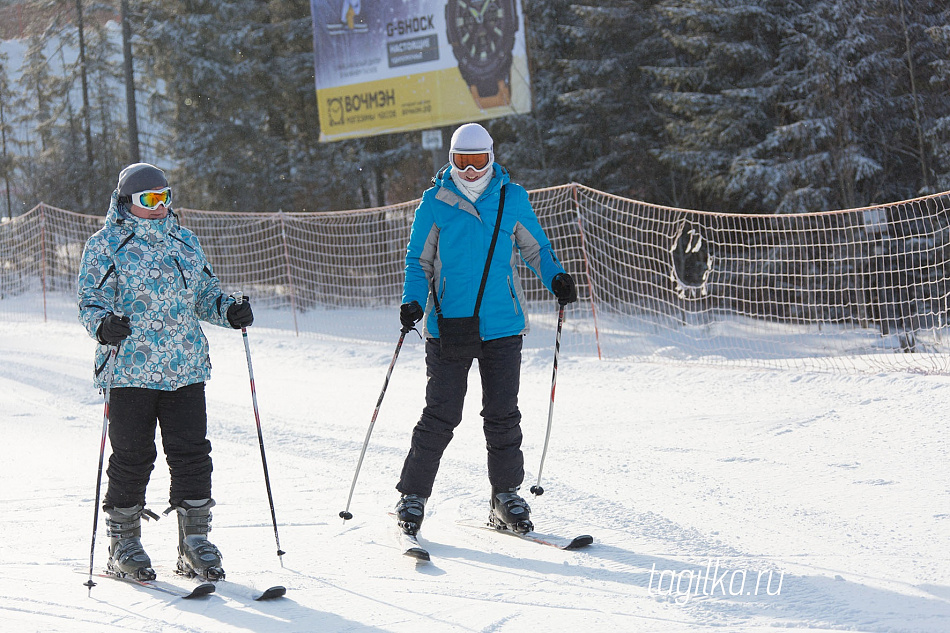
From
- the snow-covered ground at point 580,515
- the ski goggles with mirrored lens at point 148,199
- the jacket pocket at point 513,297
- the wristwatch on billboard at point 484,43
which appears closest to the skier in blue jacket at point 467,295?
the jacket pocket at point 513,297

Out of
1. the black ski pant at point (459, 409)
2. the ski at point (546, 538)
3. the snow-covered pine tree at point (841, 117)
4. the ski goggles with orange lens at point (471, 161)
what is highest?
the snow-covered pine tree at point (841, 117)

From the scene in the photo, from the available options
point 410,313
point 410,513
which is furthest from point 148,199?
point 410,513

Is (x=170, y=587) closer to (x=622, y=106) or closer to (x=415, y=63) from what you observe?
(x=415, y=63)

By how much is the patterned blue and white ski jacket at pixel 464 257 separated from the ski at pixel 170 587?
130cm

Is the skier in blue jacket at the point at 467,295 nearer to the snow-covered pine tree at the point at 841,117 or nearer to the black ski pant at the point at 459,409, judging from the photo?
the black ski pant at the point at 459,409

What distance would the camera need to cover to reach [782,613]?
9.91 feet

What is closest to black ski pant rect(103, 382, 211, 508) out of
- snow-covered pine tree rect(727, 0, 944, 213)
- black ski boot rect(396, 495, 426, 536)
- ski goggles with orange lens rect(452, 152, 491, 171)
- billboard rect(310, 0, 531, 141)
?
black ski boot rect(396, 495, 426, 536)

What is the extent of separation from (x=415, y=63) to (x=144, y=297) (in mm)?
12751

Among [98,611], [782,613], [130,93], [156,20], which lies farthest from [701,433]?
[156,20]

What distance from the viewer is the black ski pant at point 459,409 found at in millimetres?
3959

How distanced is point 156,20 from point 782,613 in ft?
75.4

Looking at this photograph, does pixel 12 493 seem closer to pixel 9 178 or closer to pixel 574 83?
pixel 574 83

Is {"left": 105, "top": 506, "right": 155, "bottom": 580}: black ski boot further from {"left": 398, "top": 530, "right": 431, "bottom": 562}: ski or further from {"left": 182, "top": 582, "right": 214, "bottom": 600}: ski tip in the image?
{"left": 398, "top": 530, "right": 431, "bottom": 562}: ski

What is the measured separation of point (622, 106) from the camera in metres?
18.5
